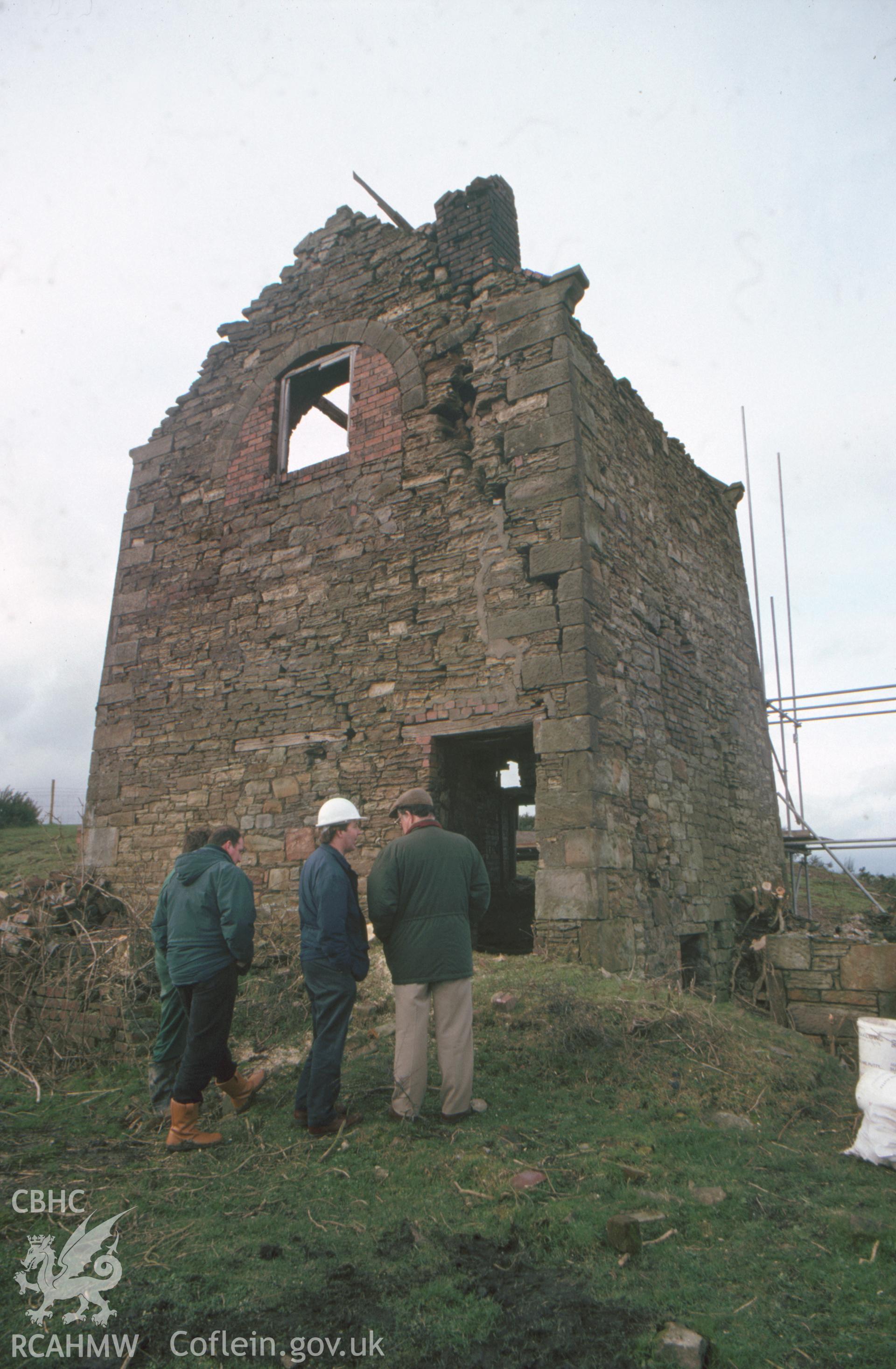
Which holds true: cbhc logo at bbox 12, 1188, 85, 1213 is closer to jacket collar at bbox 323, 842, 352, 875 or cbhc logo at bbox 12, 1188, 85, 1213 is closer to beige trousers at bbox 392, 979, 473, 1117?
beige trousers at bbox 392, 979, 473, 1117

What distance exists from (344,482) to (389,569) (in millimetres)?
1269

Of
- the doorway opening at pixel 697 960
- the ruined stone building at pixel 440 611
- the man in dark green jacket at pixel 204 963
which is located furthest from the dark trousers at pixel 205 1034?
the doorway opening at pixel 697 960

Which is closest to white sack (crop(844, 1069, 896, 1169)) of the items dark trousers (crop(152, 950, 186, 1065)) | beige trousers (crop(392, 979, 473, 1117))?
beige trousers (crop(392, 979, 473, 1117))

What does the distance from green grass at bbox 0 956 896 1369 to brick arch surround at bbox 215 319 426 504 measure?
240 inches

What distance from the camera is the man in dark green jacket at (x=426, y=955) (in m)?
3.85

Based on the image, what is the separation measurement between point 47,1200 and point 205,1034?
0.90 m

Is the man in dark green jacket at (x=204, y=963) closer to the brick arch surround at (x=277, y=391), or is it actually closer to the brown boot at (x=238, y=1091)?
the brown boot at (x=238, y=1091)

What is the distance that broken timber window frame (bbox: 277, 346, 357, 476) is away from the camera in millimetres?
8945

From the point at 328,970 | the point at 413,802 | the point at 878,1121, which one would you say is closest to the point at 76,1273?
the point at 328,970

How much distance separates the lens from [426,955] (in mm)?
3885

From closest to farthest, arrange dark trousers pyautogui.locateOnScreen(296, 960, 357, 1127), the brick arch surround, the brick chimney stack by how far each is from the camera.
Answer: dark trousers pyautogui.locateOnScreen(296, 960, 357, 1127) < the brick chimney stack < the brick arch surround

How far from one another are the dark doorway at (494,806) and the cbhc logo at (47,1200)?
4301mm

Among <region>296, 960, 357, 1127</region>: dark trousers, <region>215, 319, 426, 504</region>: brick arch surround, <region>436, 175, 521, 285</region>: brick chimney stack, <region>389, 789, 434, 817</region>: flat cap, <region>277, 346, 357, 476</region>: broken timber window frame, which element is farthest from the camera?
<region>277, 346, 357, 476</region>: broken timber window frame

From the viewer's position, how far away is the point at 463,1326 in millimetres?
2244
